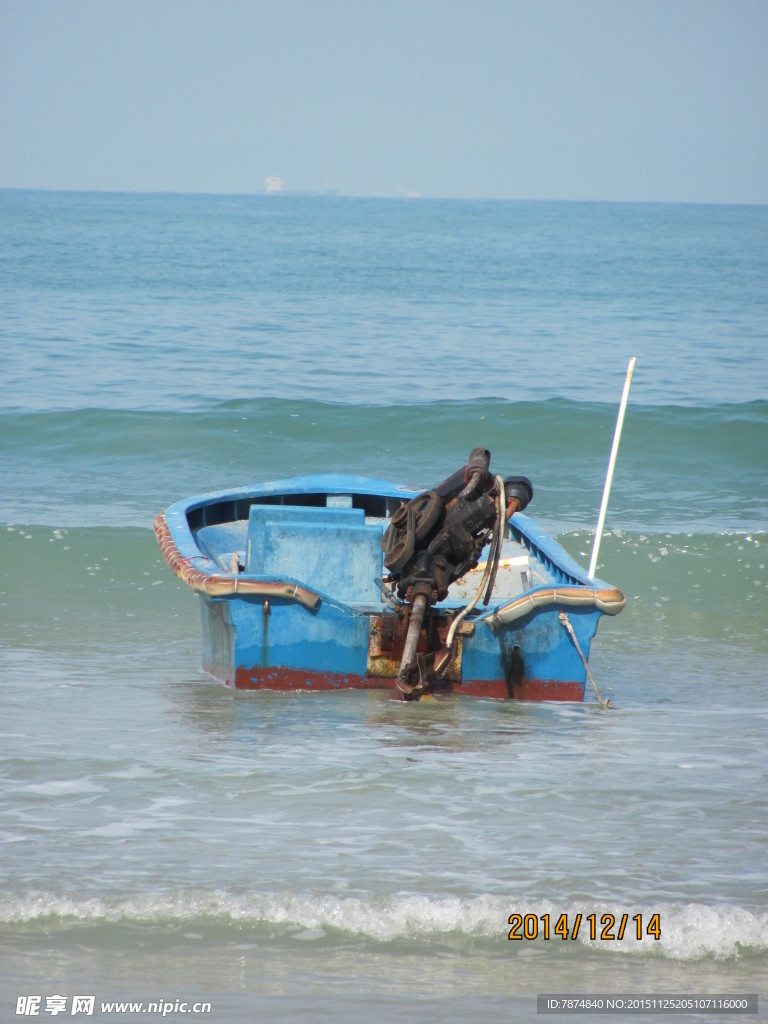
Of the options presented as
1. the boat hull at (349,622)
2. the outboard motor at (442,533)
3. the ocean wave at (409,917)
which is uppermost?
the outboard motor at (442,533)

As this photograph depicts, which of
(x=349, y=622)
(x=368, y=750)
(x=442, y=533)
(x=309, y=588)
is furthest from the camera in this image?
(x=349, y=622)

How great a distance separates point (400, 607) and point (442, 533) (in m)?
0.57

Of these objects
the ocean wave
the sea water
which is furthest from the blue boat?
the ocean wave

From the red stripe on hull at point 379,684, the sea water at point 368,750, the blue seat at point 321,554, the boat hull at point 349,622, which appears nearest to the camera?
the sea water at point 368,750

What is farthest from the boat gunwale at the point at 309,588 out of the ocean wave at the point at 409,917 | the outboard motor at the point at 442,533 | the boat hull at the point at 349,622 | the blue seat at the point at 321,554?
the ocean wave at the point at 409,917

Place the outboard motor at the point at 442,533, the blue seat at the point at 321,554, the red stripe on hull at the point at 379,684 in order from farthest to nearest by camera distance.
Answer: the blue seat at the point at 321,554 < the red stripe on hull at the point at 379,684 < the outboard motor at the point at 442,533

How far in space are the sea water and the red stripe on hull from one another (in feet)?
0.29

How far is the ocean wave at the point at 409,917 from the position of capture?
14.9 feet

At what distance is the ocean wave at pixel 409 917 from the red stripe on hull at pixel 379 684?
8.93 ft

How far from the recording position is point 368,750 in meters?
6.45

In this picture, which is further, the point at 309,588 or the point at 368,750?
the point at 309,588

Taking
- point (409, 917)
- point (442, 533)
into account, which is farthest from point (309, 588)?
point (409, 917)

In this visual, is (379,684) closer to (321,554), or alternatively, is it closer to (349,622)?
(349,622)

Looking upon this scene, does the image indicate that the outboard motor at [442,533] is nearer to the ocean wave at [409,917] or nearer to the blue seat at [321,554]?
the blue seat at [321,554]
